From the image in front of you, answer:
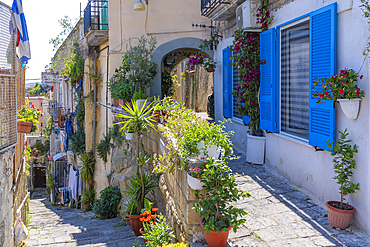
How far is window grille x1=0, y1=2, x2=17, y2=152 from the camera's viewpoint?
17.7 ft

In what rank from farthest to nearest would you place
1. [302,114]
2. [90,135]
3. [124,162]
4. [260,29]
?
1. [90,135]
2. [124,162]
3. [260,29]
4. [302,114]

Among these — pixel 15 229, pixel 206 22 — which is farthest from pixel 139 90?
pixel 15 229

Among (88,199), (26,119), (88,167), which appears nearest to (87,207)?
(88,199)

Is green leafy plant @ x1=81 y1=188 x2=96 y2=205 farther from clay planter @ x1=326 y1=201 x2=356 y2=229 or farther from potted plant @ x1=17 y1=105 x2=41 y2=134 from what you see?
clay planter @ x1=326 y1=201 x2=356 y2=229

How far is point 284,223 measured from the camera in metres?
3.96

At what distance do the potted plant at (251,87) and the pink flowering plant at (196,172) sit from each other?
10.2 feet

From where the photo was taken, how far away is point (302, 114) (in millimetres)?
5199

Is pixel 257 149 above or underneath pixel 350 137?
underneath

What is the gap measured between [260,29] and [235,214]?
13.8 ft

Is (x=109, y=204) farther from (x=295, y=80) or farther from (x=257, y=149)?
(x=295, y=80)

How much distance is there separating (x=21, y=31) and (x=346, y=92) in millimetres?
6513

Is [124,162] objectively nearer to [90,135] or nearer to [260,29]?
[90,135]

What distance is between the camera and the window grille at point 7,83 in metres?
5.40

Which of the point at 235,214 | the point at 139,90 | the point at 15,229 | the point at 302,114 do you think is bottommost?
the point at 15,229
